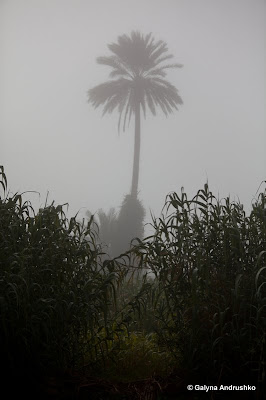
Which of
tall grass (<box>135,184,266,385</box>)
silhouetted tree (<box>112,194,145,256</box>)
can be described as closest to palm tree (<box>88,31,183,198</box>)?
silhouetted tree (<box>112,194,145,256</box>)

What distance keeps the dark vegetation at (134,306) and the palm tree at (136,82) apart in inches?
728

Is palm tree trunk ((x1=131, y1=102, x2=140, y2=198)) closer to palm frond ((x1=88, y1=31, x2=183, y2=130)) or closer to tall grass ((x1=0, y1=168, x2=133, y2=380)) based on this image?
palm frond ((x1=88, y1=31, x2=183, y2=130))

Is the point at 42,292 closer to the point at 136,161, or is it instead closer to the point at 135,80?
the point at 136,161

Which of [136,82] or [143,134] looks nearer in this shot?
[136,82]

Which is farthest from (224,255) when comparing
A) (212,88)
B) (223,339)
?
(212,88)

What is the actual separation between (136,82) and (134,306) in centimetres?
2060

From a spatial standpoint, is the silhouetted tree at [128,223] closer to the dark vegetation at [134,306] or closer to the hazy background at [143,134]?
the dark vegetation at [134,306]

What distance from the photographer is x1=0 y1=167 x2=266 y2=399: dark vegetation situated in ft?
9.14

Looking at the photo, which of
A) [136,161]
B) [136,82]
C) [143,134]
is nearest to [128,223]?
[136,161]

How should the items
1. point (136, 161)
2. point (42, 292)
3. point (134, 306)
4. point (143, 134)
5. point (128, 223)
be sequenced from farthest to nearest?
point (143, 134) → point (136, 161) → point (128, 223) → point (134, 306) → point (42, 292)

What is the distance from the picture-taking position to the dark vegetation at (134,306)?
2.79 metres

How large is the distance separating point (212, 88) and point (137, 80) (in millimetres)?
83162

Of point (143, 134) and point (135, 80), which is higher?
point (143, 134)

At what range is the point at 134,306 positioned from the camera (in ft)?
10.7
